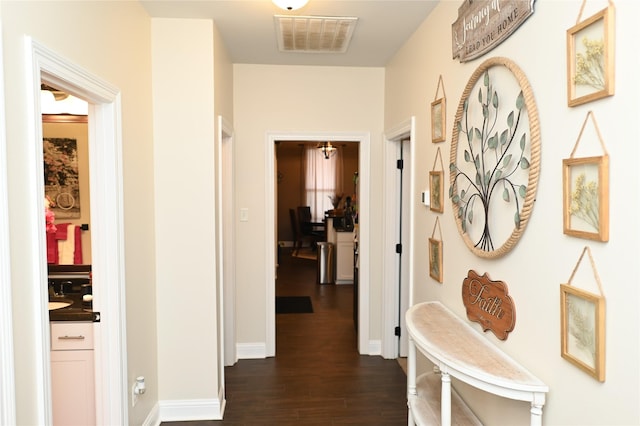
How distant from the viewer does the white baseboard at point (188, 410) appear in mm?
3082

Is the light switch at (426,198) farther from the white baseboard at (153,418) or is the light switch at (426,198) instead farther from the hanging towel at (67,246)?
the hanging towel at (67,246)

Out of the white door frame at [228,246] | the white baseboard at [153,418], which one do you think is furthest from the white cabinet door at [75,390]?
the white door frame at [228,246]

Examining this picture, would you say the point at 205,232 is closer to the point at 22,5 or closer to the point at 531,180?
the point at 22,5

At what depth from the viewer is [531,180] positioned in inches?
65.4

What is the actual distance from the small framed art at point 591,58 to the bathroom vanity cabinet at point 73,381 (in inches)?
101

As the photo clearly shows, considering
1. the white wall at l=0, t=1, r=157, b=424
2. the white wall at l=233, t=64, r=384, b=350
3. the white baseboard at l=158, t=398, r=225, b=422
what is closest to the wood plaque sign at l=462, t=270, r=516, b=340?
the white wall at l=0, t=1, r=157, b=424

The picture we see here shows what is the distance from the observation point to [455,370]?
67.7 inches

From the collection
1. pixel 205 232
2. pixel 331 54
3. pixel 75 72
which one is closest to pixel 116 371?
pixel 205 232

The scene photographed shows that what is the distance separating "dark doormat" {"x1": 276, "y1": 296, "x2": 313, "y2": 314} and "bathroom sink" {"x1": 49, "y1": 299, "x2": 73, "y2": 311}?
128 inches

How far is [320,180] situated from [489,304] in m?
9.54

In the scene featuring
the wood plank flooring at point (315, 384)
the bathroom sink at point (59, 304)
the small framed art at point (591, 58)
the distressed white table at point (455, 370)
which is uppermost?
the small framed art at point (591, 58)

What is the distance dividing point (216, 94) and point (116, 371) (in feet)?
6.08

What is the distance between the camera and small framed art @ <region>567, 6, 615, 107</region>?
1.26 m

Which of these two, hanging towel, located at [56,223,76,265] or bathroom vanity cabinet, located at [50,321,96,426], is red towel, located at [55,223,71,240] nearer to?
hanging towel, located at [56,223,76,265]
